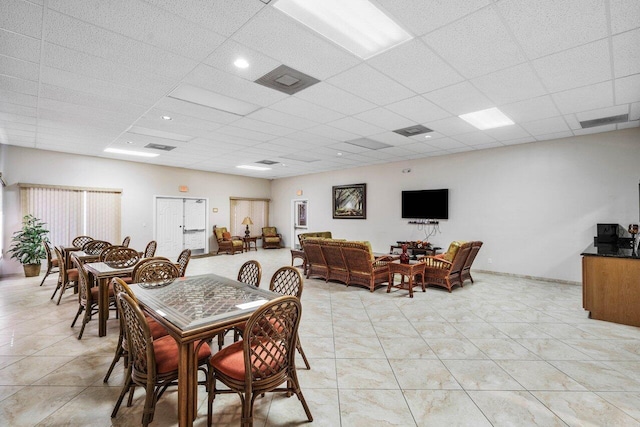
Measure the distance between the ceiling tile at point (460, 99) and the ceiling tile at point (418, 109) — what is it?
0.09 m

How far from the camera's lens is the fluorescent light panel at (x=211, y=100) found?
353 centimetres

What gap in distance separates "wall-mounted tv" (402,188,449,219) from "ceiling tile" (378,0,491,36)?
561 cm

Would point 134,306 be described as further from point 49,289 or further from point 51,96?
point 49,289

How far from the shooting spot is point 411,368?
2.64 meters

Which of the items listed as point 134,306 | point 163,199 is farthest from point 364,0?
point 163,199

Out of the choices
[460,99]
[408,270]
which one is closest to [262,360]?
[408,270]

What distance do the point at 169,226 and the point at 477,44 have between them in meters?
9.32

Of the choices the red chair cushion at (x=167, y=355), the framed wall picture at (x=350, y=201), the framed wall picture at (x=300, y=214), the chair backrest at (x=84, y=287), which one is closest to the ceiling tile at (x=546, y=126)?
the framed wall picture at (x=350, y=201)

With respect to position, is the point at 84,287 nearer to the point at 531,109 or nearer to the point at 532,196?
the point at 531,109

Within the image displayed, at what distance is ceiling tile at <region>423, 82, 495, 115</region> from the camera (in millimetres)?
3490

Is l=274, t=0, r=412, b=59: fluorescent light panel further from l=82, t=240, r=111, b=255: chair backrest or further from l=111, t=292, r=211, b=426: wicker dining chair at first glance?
l=82, t=240, r=111, b=255: chair backrest

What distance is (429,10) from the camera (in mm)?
2137

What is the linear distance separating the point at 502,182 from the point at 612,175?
5.70 feet

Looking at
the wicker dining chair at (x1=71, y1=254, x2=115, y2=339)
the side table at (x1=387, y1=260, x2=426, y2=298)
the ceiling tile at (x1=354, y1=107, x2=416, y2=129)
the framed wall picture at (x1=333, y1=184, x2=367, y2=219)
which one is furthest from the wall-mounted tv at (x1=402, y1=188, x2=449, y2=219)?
the wicker dining chair at (x1=71, y1=254, x2=115, y2=339)
